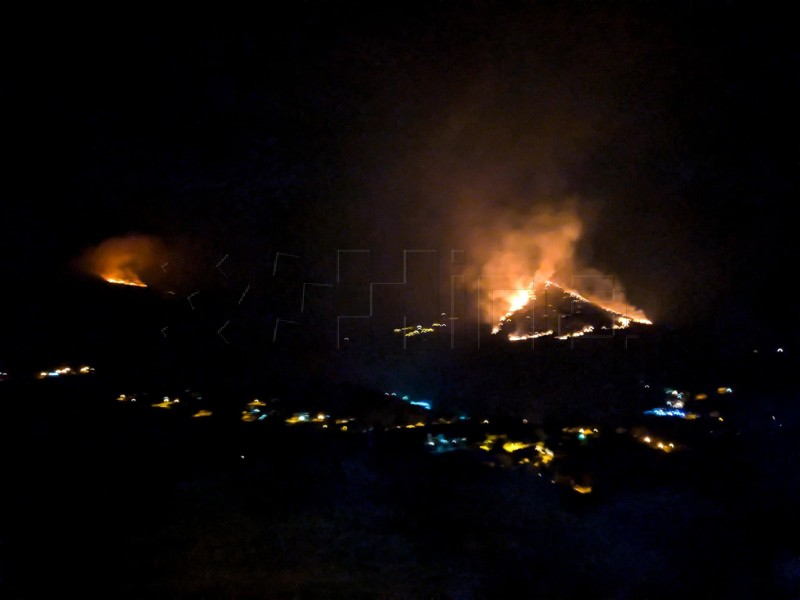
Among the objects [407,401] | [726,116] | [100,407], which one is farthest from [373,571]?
[726,116]

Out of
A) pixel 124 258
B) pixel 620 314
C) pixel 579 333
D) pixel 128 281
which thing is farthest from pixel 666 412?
A: pixel 124 258

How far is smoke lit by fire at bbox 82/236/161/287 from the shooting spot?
9125mm

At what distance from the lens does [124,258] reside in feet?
31.2

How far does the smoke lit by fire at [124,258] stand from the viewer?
9125mm

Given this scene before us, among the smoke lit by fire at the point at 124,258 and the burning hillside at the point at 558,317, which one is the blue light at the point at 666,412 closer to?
the burning hillside at the point at 558,317

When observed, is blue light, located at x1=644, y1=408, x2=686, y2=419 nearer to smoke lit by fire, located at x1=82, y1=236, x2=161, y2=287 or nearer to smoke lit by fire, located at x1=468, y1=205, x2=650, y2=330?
smoke lit by fire, located at x1=468, y1=205, x2=650, y2=330

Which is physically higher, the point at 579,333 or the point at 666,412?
the point at 579,333

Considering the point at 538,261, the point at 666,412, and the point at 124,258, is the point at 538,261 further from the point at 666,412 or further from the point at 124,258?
the point at 124,258

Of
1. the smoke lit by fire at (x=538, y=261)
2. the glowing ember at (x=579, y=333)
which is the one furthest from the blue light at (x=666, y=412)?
the smoke lit by fire at (x=538, y=261)

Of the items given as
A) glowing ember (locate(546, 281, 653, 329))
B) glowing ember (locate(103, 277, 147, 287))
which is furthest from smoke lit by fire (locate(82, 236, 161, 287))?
glowing ember (locate(546, 281, 653, 329))

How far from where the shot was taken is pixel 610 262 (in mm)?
10398

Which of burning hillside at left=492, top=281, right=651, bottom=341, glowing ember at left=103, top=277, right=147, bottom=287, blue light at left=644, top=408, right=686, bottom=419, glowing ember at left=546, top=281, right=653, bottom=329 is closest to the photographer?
blue light at left=644, top=408, right=686, bottom=419

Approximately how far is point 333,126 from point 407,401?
5.67 m

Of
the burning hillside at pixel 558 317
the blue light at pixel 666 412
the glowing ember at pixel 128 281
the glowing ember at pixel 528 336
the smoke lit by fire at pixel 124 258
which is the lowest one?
the blue light at pixel 666 412
